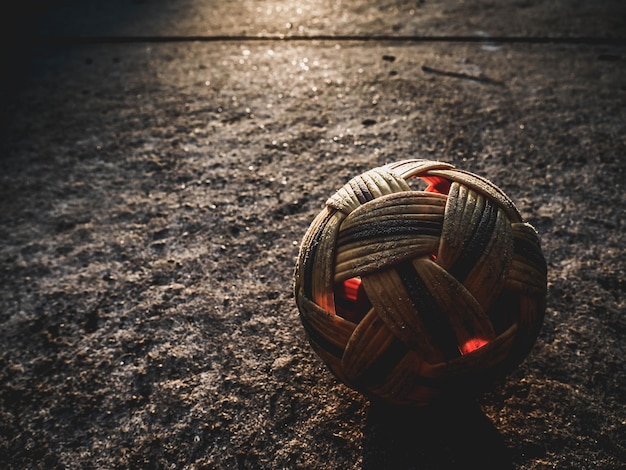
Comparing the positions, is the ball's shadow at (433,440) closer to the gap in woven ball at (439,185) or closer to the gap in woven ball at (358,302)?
the gap in woven ball at (358,302)

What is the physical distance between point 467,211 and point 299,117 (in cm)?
145

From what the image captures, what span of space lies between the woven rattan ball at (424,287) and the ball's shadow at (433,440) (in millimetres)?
178

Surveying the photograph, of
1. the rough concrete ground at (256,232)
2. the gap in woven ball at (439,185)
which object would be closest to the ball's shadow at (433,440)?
the rough concrete ground at (256,232)

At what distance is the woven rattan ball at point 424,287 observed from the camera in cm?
83

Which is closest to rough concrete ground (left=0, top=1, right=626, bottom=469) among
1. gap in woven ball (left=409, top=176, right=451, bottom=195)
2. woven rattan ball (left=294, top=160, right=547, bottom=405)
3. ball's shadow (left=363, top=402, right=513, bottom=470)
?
ball's shadow (left=363, top=402, right=513, bottom=470)

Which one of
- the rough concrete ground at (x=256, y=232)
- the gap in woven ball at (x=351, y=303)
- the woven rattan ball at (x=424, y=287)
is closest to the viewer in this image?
the woven rattan ball at (x=424, y=287)

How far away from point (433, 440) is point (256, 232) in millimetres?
876

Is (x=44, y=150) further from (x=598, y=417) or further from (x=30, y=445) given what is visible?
(x=598, y=417)

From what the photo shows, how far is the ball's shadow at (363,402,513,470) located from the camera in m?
1.02

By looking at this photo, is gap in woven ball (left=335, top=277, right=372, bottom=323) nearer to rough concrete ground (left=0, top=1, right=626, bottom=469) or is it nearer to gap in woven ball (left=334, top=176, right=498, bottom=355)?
gap in woven ball (left=334, top=176, right=498, bottom=355)

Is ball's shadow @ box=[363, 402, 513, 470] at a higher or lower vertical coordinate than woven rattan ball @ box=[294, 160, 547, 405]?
lower

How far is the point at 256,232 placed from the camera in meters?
1.63

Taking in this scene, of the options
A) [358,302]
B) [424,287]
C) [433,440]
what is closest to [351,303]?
[358,302]

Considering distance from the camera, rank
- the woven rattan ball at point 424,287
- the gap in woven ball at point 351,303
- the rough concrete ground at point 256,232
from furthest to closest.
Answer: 1. the rough concrete ground at point 256,232
2. the gap in woven ball at point 351,303
3. the woven rattan ball at point 424,287
